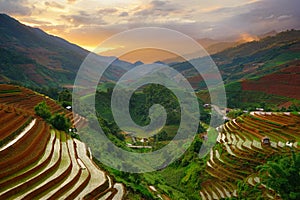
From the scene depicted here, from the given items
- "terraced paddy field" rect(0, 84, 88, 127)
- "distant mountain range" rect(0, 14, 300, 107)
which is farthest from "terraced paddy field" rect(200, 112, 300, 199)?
"distant mountain range" rect(0, 14, 300, 107)

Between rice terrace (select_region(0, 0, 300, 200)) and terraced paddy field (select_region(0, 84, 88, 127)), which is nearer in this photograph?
rice terrace (select_region(0, 0, 300, 200))

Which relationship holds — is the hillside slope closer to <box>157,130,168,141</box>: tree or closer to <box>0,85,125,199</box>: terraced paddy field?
<box>157,130,168,141</box>: tree

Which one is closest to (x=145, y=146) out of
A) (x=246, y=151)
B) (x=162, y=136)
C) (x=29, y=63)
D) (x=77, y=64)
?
(x=162, y=136)

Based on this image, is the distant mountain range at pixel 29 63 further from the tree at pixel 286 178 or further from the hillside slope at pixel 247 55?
the tree at pixel 286 178

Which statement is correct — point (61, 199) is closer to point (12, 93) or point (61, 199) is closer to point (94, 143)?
point (94, 143)

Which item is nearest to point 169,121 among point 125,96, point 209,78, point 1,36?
point 125,96

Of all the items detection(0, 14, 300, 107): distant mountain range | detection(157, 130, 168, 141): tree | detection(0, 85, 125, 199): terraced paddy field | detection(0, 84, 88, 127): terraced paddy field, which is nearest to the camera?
detection(0, 85, 125, 199): terraced paddy field

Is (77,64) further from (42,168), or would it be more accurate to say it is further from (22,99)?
(42,168)
